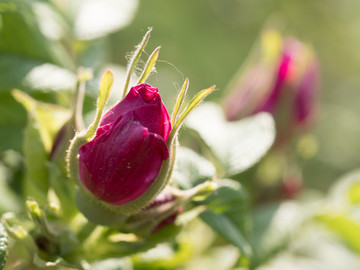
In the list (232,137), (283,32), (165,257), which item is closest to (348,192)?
(232,137)

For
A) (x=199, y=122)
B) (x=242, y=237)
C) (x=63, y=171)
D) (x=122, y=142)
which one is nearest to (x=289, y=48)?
(x=199, y=122)

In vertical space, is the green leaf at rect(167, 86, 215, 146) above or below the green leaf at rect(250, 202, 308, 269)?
above

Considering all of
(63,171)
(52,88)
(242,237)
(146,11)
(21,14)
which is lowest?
(242,237)

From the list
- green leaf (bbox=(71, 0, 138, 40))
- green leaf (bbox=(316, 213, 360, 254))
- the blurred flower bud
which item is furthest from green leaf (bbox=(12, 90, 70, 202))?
green leaf (bbox=(316, 213, 360, 254))

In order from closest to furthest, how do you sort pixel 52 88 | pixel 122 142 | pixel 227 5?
1. pixel 122 142
2. pixel 52 88
3. pixel 227 5

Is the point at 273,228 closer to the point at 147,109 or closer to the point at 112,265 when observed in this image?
the point at 112,265

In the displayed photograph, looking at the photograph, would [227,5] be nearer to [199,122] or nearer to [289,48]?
[289,48]

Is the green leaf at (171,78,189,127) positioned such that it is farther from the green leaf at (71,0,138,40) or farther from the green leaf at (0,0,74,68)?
the green leaf at (71,0,138,40)
